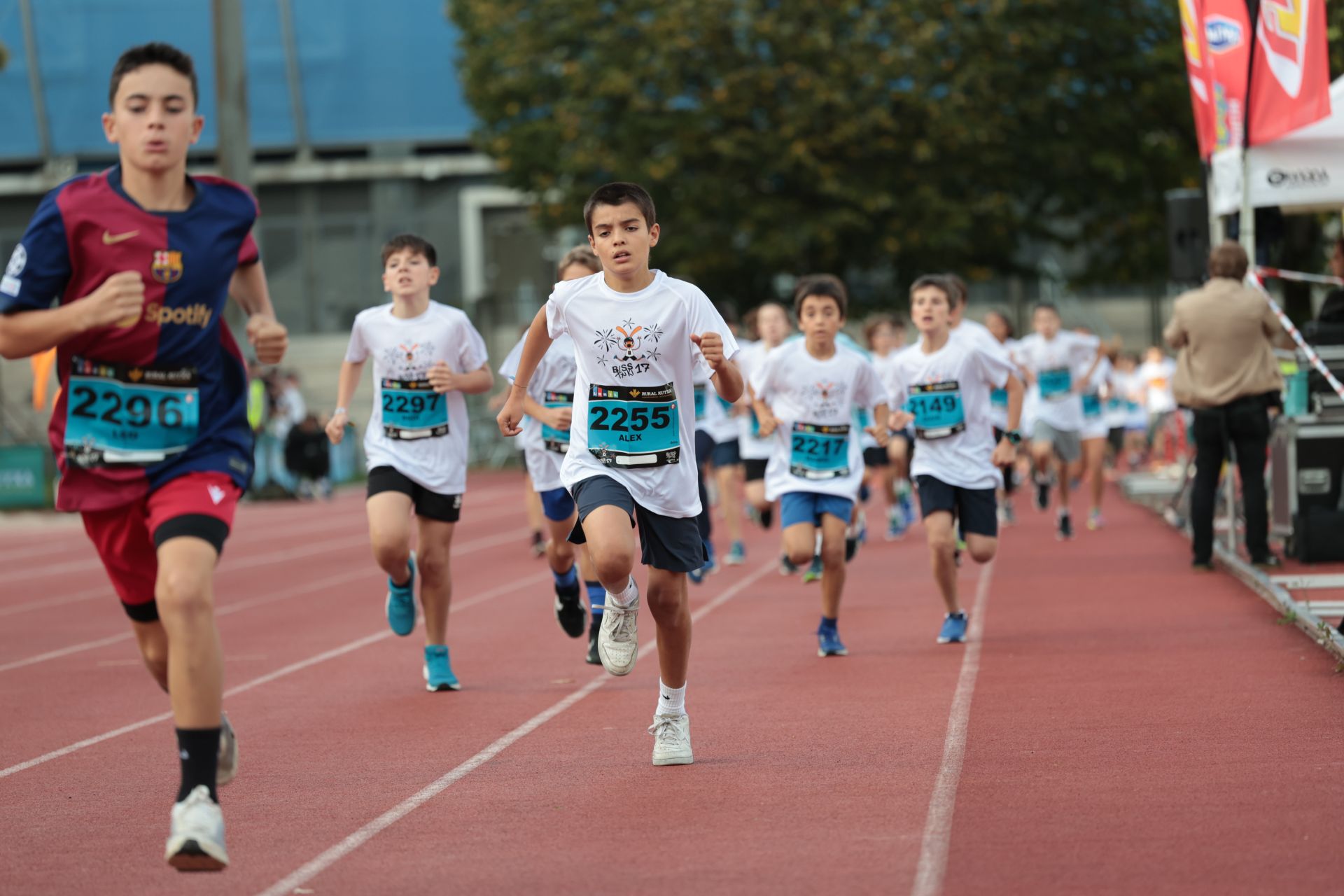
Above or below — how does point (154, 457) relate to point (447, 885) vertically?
above

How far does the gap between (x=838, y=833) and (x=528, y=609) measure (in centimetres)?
760

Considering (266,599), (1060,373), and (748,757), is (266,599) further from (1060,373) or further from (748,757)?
(748,757)

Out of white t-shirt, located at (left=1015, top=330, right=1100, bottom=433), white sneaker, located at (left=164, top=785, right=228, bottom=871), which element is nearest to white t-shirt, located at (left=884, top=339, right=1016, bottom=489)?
white sneaker, located at (left=164, top=785, right=228, bottom=871)

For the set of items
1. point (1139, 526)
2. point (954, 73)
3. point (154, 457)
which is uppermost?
point (954, 73)

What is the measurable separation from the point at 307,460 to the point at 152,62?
2585 centimetres

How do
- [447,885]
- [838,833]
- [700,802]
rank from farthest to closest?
[700,802]
[838,833]
[447,885]

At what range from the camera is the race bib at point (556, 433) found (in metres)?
10.2

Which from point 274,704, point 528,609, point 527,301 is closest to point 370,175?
point 527,301

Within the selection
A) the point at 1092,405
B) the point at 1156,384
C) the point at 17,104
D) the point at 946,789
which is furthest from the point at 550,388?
the point at 17,104

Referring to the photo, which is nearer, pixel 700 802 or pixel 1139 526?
pixel 700 802

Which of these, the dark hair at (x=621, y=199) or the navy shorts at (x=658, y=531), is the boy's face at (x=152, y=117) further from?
the navy shorts at (x=658, y=531)

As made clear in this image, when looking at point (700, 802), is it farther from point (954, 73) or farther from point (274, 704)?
point (954, 73)

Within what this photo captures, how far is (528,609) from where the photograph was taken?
42.8 feet

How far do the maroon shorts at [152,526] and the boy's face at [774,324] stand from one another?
31.3ft
